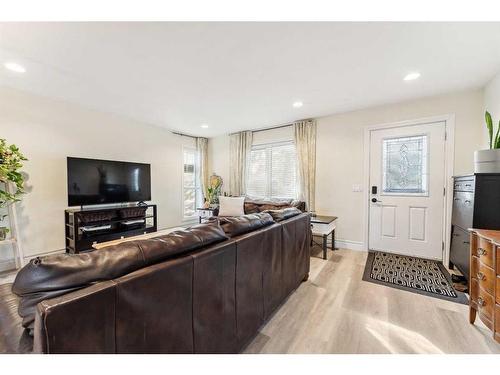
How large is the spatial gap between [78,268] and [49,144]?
3.43 m

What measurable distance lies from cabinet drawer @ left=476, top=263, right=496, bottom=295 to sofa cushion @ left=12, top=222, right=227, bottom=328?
2.06 metres

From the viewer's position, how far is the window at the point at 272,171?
438 cm

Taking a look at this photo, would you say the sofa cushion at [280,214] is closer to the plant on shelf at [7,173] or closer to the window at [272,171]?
the window at [272,171]

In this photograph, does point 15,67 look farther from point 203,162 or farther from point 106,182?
point 203,162

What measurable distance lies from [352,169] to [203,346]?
339cm

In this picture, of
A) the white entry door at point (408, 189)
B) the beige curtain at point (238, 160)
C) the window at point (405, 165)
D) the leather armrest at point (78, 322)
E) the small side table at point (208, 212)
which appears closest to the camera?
the leather armrest at point (78, 322)

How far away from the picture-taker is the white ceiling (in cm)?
171

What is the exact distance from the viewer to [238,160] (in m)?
4.96

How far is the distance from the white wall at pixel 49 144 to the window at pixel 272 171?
253 cm

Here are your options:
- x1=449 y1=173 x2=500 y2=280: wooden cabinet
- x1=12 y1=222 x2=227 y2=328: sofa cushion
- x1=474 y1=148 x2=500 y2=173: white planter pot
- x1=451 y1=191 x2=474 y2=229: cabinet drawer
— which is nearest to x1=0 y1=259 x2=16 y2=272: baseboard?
x1=12 y1=222 x2=227 y2=328: sofa cushion

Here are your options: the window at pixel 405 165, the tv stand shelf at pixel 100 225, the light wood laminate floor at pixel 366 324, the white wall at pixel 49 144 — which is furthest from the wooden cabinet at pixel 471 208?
the white wall at pixel 49 144

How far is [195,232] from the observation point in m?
1.20
